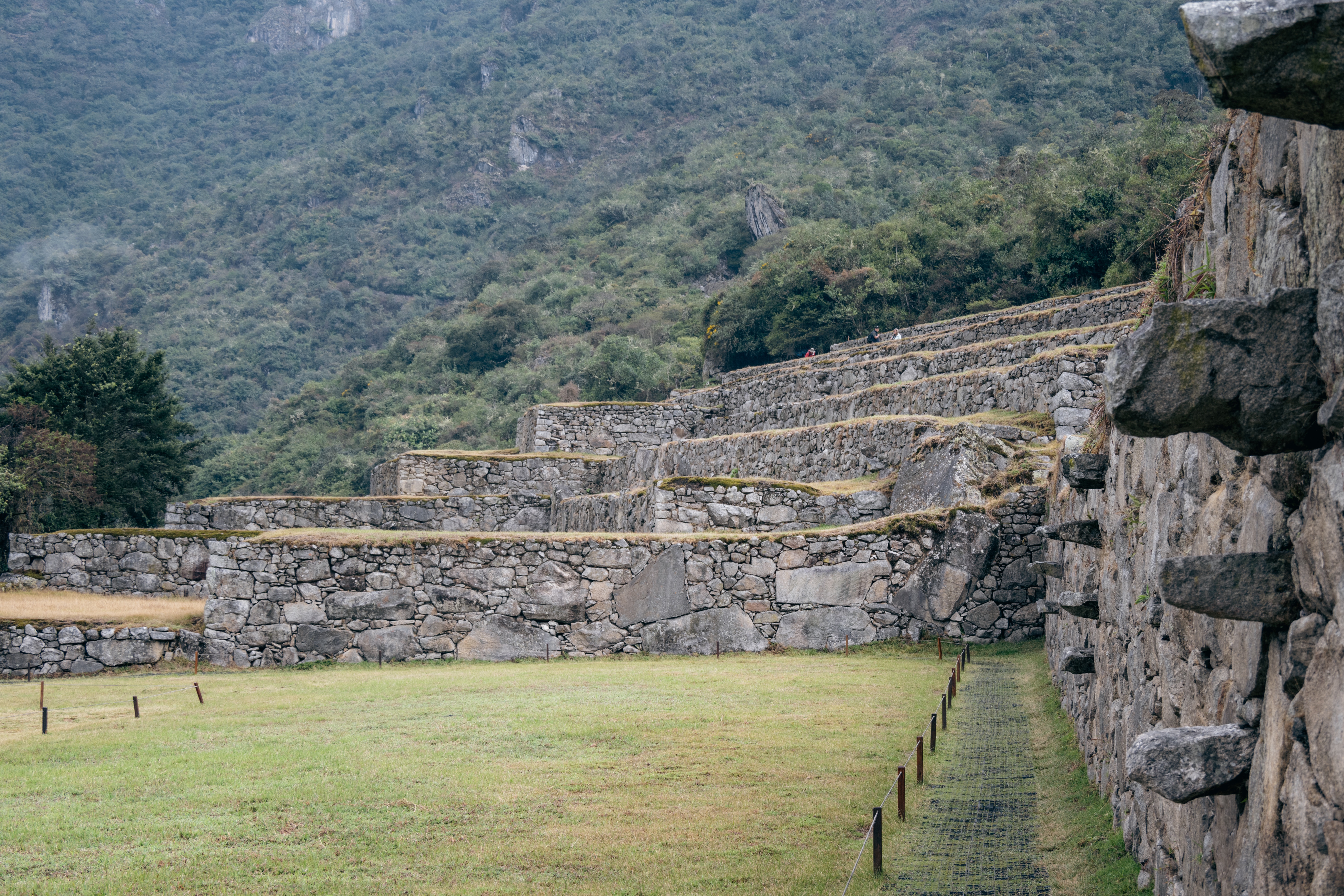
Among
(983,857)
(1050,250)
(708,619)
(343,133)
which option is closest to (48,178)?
(343,133)

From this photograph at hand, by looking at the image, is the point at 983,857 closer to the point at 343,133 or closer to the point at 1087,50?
the point at 1087,50

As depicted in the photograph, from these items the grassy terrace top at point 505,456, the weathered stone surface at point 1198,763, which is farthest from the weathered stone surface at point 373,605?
the weathered stone surface at point 1198,763

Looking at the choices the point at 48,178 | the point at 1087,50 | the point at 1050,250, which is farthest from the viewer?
the point at 48,178

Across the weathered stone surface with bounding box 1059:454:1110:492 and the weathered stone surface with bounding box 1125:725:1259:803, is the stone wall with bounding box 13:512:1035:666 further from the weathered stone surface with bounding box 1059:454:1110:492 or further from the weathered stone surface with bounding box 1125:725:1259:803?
the weathered stone surface with bounding box 1125:725:1259:803

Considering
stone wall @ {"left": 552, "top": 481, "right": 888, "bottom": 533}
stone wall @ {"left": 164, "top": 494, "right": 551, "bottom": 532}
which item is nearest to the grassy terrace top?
stone wall @ {"left": 164, "top": 494, "right": 551, "bottom": 532}

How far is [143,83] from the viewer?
147m

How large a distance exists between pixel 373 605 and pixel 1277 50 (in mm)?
13341

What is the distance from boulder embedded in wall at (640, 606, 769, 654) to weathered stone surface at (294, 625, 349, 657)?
13.1 feet

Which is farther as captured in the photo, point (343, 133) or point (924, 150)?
point (343, 133)

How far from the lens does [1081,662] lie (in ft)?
24.5

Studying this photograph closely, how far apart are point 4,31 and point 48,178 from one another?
39.8m

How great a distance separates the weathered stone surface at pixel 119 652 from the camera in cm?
1384

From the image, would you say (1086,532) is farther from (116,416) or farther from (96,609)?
(116,416)

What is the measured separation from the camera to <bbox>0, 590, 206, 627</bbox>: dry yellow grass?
14156 millimetres
